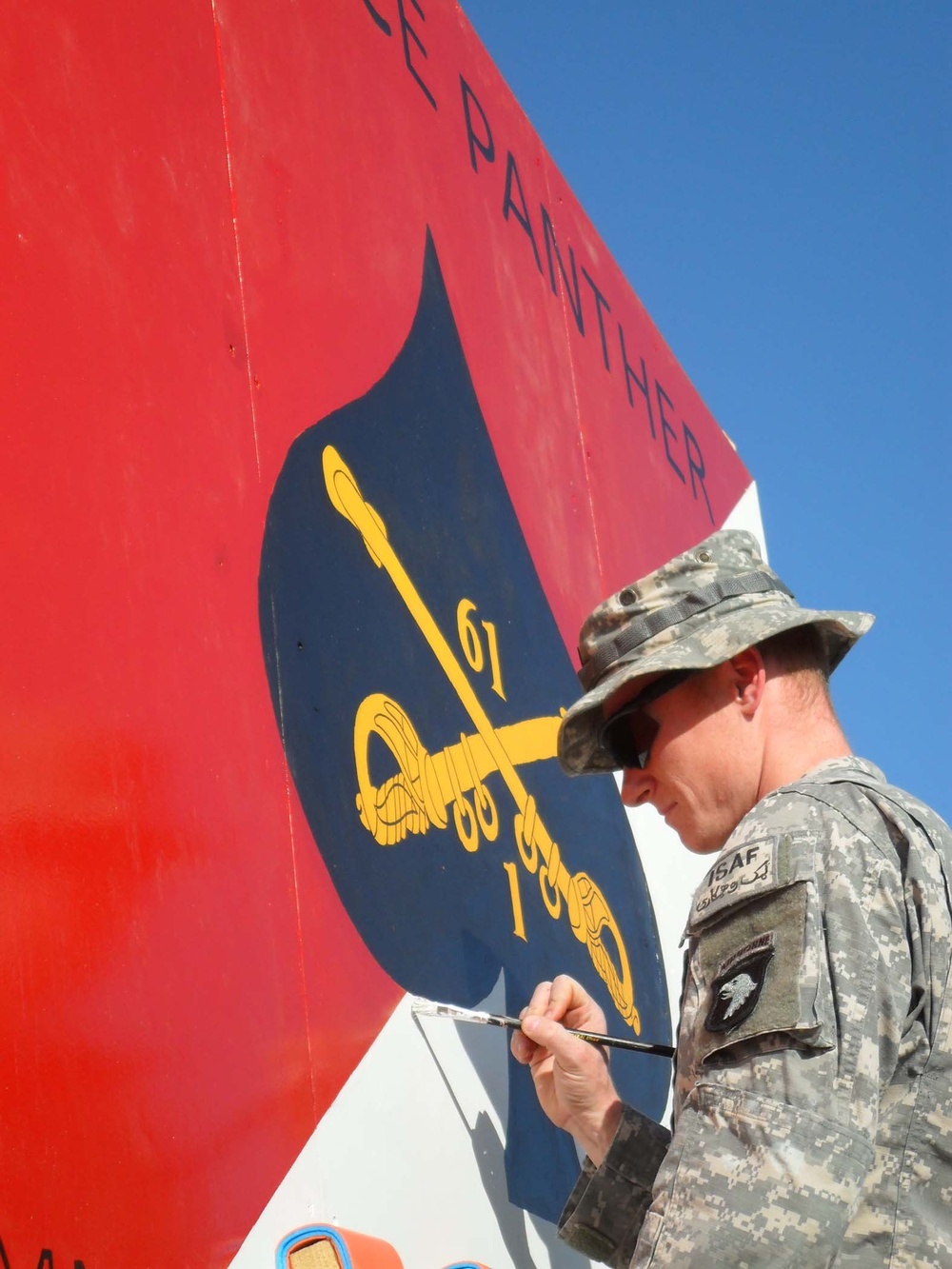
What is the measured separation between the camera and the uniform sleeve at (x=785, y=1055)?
3.91 ft

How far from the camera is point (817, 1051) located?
1.23 metres

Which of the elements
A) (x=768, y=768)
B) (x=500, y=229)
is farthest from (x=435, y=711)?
(x=500, y=229)

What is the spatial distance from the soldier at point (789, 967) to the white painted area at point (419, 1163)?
17.1 inches

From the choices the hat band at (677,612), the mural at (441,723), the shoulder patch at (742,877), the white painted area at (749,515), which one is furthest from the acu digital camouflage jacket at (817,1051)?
the white painted area at (749,515)

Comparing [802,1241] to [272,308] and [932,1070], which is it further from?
[272,308]

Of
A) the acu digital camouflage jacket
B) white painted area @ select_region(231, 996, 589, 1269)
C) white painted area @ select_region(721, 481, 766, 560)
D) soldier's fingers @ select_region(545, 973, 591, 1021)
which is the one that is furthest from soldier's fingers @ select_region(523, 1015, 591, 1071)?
white painted area @ select_region(721, 481, 766, 560)

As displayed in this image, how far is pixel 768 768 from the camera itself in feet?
5.17

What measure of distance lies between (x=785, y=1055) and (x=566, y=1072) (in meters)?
0.58

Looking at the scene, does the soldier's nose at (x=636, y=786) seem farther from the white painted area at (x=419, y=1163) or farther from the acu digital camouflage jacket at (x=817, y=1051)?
the white painted area at (x=419, y=1163)

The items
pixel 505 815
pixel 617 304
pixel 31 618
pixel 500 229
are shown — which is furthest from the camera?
pixel 617 304

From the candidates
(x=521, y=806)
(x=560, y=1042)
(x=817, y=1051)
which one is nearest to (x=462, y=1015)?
(x=560, y=1042)

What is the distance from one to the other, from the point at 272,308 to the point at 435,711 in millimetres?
656

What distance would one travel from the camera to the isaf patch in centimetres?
127

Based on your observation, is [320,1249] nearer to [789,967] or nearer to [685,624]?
[789,967]
